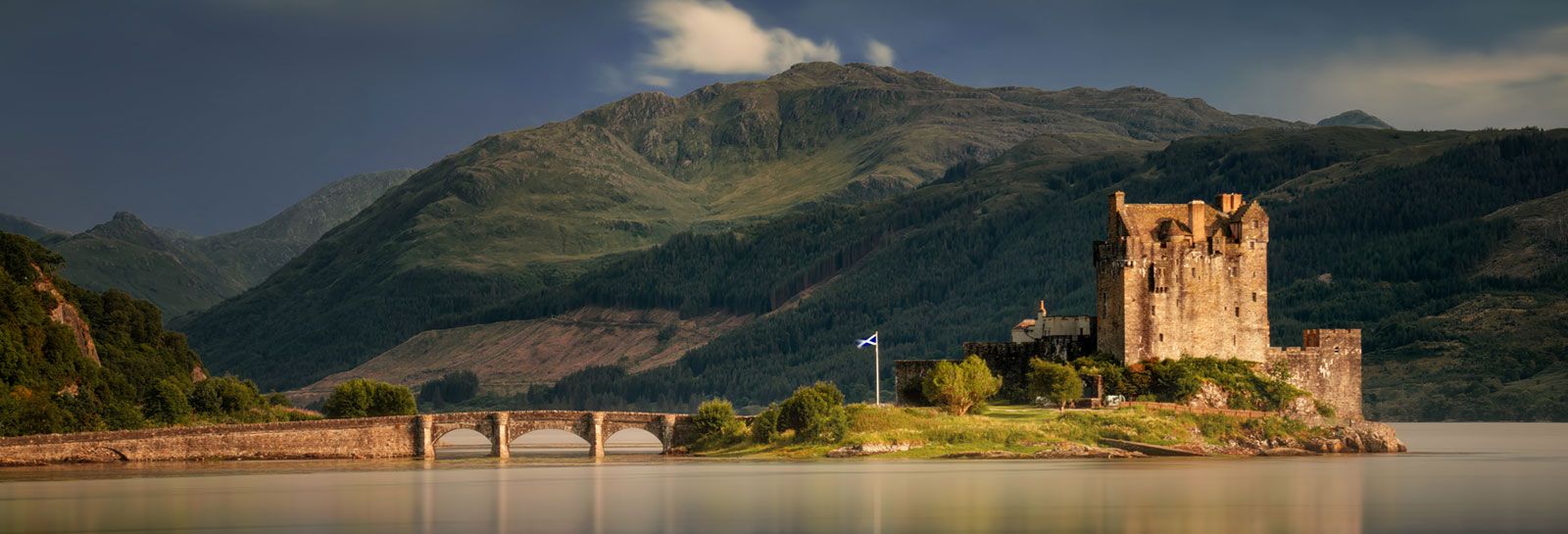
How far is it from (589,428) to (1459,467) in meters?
67.6

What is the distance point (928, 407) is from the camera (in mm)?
144375

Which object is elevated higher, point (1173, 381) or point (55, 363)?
point (55, 363)

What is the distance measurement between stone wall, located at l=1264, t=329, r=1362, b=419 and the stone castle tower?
2.99 m

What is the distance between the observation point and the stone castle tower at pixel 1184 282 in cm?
14112

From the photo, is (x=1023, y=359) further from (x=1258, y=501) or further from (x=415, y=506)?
(x=415, y=506)

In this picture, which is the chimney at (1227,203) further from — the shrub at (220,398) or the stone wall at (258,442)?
the shrub at (220,398)

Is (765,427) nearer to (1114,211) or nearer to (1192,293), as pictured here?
(1114,211)

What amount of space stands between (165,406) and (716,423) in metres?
51.4

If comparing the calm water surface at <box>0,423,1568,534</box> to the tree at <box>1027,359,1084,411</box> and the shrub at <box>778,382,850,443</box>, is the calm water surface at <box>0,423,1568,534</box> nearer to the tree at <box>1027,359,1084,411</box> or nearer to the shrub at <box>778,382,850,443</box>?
the tree at <box>1027,359,1084,411</box>

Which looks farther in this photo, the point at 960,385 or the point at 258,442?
the point at 258,442

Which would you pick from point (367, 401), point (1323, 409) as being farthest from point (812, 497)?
point (367, 401)

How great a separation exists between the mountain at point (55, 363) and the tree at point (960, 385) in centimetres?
6736

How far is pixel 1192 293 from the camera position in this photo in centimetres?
14175

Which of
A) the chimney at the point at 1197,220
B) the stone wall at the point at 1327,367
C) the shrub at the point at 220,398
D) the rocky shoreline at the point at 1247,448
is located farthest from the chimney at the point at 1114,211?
the shrub at the point at 220,398
